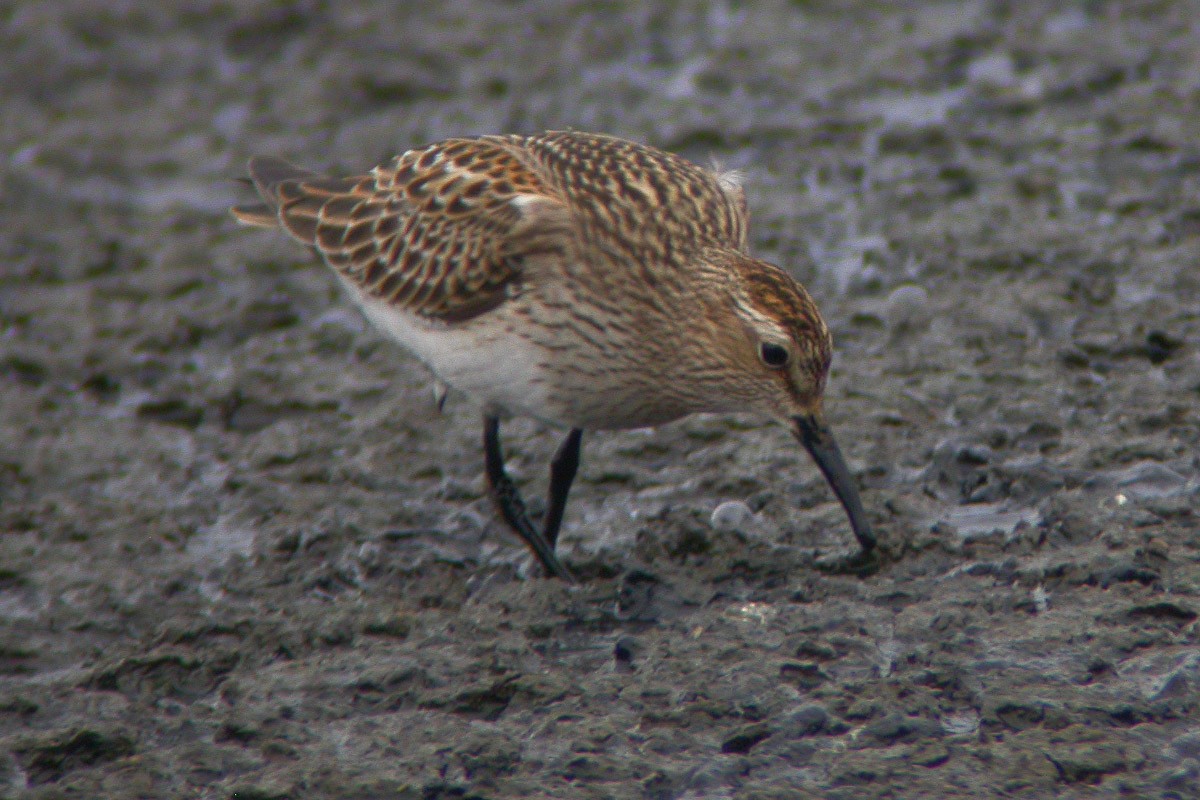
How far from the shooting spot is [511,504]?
7.00m

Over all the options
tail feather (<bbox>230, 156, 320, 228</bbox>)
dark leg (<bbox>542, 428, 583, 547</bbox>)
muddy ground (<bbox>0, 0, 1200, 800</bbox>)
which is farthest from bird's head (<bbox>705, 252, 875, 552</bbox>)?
tail feather (<bbox>230, 156, 320, 228</bbox>)

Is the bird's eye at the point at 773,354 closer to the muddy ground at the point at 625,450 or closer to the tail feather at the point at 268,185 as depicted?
the muddy ground at the point at 625,450

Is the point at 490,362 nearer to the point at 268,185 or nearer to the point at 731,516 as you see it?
the point at 731,516

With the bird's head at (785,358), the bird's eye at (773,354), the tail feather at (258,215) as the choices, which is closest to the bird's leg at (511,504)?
the bird's head at (785,358)

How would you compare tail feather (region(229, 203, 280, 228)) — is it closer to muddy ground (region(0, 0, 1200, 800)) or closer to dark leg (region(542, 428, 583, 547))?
muddy ground (region(0, 0, 1200, 800))

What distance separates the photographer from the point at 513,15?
12.6 metres

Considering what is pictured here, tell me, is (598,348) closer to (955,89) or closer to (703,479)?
(703,479)

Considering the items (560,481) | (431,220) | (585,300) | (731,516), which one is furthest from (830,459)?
(431,220)

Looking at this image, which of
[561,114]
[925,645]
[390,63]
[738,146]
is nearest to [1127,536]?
[925,645]

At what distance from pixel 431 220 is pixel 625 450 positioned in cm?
153

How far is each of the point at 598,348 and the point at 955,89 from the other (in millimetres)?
5525

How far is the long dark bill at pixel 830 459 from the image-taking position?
6266 mm

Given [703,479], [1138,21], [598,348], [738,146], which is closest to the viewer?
[598,348]

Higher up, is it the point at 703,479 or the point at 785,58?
the point at 785,58
